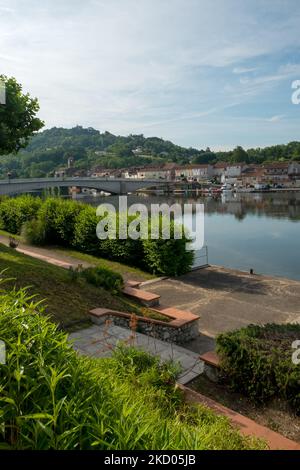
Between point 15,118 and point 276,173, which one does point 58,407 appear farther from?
point 276,173

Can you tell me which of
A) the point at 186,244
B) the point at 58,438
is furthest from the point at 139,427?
the point at 186,244

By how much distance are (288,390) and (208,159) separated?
562 ft

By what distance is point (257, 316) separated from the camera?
10320 mm

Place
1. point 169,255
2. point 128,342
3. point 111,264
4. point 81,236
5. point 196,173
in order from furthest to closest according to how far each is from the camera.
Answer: point 196,173, point 81,236, point 111,264, point 169,255, point 128,342

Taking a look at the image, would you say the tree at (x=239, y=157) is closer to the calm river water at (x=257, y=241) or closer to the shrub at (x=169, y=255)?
the calm river water at (x=257, y=241)

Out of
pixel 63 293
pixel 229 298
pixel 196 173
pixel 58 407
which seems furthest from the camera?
pixel 196 173

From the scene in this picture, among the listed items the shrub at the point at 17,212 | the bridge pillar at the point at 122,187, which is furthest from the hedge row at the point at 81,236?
the bridge pillar at the point at 122,187

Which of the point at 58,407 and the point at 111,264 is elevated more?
the point at 58,407

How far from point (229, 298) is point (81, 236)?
9.06 m

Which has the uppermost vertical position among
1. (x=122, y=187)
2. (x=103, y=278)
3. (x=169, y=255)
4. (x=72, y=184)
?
(x=72, y=184)

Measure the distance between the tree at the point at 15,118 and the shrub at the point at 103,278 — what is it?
20.0ft

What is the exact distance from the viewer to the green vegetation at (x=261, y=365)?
484cm

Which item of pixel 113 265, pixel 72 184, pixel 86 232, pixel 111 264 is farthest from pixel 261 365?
pixel 72 184

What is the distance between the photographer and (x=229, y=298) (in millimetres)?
12000
